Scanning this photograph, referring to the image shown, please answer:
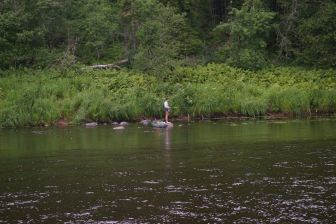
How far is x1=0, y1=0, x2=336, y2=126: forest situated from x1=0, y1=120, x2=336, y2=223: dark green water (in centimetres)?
1113

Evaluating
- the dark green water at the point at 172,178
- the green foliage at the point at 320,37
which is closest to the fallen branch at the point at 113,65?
the green foliage at the point at 320,37

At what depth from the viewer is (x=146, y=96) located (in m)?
39.3

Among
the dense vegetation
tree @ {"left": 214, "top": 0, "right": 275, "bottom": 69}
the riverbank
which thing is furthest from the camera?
tree @ {"left": 214, "top": 0, "right": 275, "bottom": 69}

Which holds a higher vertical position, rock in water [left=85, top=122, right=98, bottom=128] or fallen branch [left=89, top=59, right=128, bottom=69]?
fallen branch [left=89, top=59, right=128, bottom=69]

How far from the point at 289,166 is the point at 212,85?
25.5 m

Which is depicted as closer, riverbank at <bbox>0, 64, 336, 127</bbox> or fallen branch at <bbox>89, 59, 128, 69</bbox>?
riverbank at <bbox>0, 64, 336, 127</bbox>

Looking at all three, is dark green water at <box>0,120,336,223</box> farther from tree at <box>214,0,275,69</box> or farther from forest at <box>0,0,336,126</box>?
tree at <box>214,0,275,69</box>

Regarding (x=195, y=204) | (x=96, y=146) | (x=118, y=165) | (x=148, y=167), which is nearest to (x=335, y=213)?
(x=195, y=204)

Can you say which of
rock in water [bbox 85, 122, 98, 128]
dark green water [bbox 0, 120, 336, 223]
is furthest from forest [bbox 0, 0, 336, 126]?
dark green water [bbox 0, 120, 336, 223]

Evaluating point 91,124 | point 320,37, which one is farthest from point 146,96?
point 320,37

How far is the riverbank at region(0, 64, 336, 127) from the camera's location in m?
38.5

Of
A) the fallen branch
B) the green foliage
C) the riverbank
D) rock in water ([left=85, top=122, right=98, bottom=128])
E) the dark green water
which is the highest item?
the green foliage

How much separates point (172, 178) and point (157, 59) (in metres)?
29.4

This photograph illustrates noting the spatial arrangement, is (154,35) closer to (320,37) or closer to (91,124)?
(91,124)
